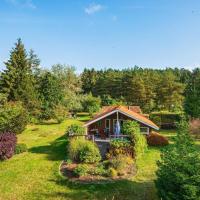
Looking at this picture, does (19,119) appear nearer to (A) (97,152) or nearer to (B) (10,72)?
(B) (10,72)

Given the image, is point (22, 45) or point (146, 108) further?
point (146, 108)

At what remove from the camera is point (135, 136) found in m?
30.6

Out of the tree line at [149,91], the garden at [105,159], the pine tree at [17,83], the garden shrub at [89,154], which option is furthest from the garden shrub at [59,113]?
the garden shrub at [89,154]

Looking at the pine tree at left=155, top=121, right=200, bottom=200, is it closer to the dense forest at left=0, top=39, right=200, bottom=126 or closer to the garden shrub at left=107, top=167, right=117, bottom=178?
the garden shrub at left=107, top=167, right=117, bottom=178

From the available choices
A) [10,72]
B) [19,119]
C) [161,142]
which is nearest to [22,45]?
[10,72]

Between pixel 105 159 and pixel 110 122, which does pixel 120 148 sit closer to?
pixel 105 159

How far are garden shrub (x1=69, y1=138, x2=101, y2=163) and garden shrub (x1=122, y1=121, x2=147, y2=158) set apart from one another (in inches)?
148

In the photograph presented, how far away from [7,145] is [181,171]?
2070 cm

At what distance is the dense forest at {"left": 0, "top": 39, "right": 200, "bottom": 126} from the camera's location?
57897mm

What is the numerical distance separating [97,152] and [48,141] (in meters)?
14.6

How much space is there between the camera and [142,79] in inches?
3103

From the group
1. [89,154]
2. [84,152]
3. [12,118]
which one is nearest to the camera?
[89,154]

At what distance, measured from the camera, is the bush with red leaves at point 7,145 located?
106 feet

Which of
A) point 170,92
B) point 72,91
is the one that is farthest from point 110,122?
point 72,91
